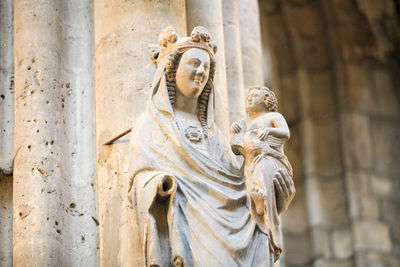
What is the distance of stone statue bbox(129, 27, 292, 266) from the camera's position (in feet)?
18.6

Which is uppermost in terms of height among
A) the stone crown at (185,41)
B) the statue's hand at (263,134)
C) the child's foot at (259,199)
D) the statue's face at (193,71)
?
the stone crown at (185,41)

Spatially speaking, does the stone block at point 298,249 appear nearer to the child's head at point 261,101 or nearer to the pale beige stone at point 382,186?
the pale beige stone at point 382,186

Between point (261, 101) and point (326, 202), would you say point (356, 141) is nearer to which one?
point (326, 202)

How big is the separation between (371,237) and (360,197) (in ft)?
1.52

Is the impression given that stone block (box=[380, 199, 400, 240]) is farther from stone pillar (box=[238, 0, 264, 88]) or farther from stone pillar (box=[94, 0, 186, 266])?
stone pillar (box=[94, 0, 186, 266])

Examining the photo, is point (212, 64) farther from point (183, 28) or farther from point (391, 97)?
point (391, 97)

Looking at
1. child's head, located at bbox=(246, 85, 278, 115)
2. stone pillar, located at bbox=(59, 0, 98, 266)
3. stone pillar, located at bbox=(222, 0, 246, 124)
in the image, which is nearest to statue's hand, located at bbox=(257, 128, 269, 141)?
child's head, located at bbox=(246, 85, 278, 115)

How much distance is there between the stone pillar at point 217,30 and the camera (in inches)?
283

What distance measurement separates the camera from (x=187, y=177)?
233 inches

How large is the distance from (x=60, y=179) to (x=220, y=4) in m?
1.71

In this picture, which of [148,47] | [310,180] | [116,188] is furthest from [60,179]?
[310,180]

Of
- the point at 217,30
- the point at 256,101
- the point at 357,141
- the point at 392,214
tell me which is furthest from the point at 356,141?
the point at 256,101

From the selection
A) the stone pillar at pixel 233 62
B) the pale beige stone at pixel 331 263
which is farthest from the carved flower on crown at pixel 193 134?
the pale beige stone at pixel 331 263

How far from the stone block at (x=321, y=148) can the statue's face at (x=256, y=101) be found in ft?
20.5
